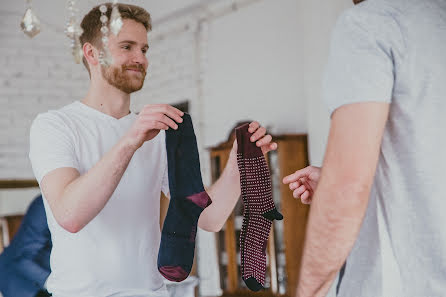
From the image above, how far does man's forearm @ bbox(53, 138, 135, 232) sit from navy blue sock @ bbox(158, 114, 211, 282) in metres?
0.27

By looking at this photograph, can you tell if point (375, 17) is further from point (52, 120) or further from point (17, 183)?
point (17, 183)

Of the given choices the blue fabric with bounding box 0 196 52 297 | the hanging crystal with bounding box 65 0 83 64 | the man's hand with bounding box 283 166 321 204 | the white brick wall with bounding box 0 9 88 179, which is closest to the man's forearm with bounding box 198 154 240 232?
the man's hand with bounding box 283 166 321 204

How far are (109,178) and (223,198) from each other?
50 cm

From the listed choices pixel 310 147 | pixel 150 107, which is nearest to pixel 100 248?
pixel 150 107

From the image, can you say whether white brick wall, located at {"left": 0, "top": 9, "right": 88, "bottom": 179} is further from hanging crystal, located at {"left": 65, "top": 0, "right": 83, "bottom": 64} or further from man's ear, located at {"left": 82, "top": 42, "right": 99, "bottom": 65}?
hanging crystal, located at {"left": 65, "top": 0, "right": 83, "bottom": 64}

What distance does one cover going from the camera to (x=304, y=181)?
4.32ft

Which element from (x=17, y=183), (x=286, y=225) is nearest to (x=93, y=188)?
(x=286, y=225)

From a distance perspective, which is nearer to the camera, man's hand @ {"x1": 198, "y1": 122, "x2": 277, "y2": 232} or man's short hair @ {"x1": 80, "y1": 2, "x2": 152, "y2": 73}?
man's short hair @ {"x1": 80, "y1": 2, "x2": 152, "y2": 73}

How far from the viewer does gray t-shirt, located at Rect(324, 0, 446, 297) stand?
0.93m

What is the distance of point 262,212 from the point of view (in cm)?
164

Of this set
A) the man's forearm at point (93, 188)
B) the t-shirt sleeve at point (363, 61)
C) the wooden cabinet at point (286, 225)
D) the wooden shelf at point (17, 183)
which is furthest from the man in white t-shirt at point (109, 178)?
the wooden shelf at point (17, 183)

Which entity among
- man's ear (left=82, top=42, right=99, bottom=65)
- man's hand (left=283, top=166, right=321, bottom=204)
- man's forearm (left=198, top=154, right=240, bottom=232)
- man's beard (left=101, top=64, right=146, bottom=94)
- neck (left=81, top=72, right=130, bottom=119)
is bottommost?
man's forearm (left=198, top=154, right=240, bottom=232)

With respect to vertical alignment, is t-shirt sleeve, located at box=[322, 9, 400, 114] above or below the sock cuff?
above

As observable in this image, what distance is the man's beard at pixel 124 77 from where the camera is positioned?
1.50 meters
